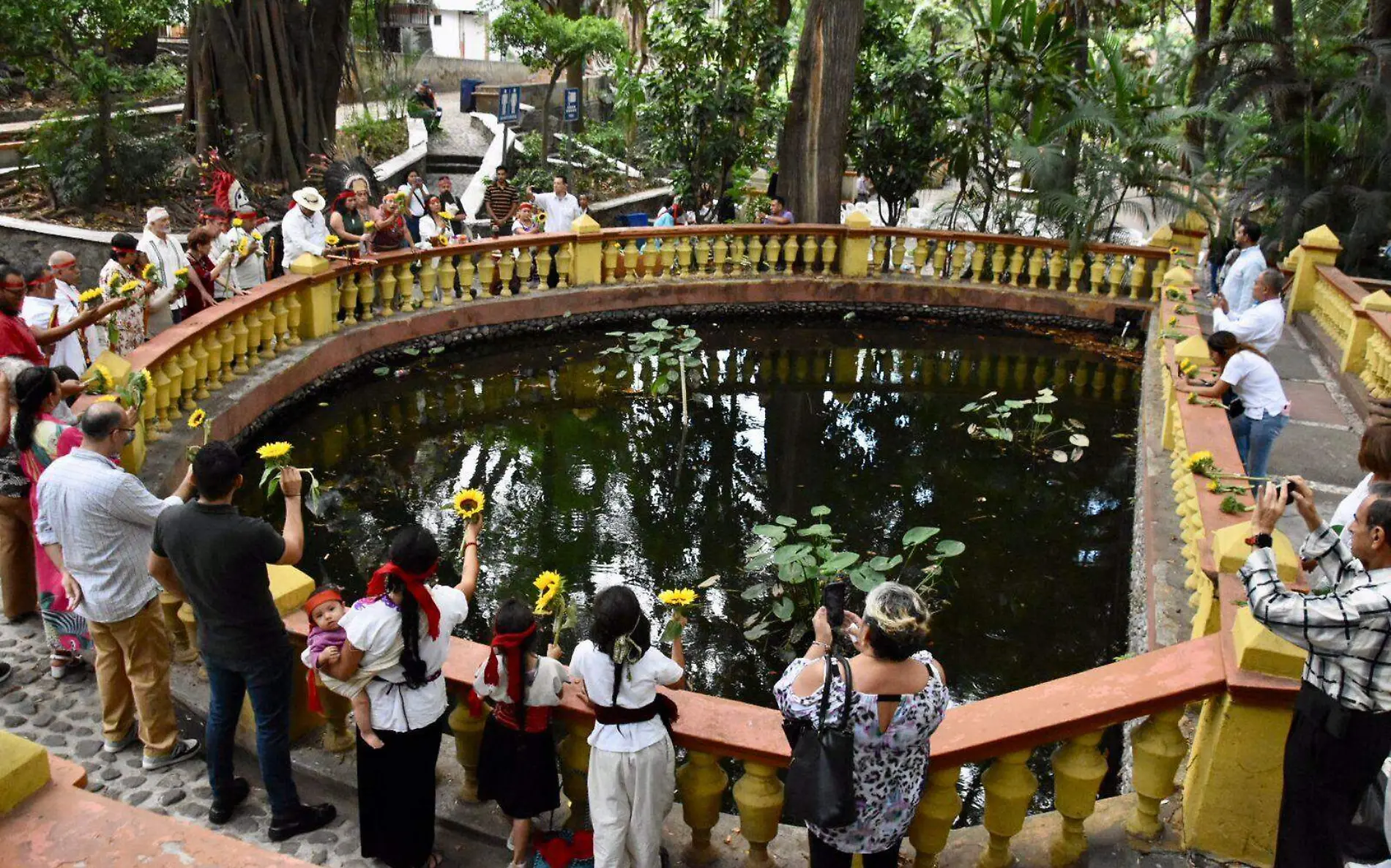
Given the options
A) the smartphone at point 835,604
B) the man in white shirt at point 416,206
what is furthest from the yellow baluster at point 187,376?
the smartphone at point 835,604

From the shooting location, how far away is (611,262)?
41.9ft

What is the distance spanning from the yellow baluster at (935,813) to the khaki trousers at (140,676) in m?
2.93

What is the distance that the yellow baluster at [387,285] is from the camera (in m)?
10.8

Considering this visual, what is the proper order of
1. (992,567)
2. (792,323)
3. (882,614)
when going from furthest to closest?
(792,323), (992,567), (882,614)

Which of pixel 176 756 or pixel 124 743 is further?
pixel 124 743

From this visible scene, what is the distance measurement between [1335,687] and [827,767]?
140cm

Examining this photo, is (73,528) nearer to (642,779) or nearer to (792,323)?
(642,779)

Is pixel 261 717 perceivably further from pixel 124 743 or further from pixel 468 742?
pixel 124 743

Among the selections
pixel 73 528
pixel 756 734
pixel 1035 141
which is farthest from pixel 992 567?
pixel 1035 141

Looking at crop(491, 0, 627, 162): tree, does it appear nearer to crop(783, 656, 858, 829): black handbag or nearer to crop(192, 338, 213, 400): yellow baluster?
crop(192, 338, 213, 400): yellow baluster

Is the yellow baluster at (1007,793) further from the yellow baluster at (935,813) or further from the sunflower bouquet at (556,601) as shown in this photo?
the sunflower bouquet at (556,601)

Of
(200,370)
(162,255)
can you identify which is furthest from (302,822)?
(162,255)

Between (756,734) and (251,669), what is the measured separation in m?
1.79

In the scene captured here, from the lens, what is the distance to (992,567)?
23.6 feet
